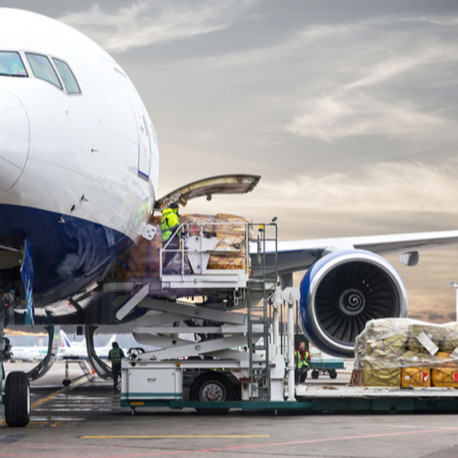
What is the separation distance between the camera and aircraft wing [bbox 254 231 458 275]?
1540 centimetres

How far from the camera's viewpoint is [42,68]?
29.9ft

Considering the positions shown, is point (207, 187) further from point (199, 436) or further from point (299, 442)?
point (299, 442)

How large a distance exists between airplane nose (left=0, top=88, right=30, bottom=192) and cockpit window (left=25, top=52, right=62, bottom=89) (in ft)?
2.91

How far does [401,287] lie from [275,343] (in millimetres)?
2398

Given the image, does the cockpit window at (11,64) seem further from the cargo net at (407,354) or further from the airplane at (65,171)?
the cargo net at (407,354)

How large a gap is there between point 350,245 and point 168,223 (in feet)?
14.2

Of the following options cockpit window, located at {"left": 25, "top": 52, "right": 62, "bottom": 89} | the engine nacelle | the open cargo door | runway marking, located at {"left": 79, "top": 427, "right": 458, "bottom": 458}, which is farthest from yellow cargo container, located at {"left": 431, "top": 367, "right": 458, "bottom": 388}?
cockpit window, located at {"left": 25, "top": 52, "right": 62, "bottom": 89}

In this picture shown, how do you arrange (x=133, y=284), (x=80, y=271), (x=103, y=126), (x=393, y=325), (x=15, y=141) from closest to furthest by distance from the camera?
(x=15, y=141)
(x=103, y=126)
(x=80, y=271)
(x=133, y=284)
(x=393, y=325)

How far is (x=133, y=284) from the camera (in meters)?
12.2

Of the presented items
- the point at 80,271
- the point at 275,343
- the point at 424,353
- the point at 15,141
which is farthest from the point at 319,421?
the point at 15,141

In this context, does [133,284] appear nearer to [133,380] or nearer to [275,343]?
[133,380]

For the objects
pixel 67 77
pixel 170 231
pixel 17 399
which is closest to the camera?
pixel 67 77

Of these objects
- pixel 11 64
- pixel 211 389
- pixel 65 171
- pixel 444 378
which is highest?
pixel 11 64

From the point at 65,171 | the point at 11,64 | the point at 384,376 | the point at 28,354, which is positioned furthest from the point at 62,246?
the point at 28,354
